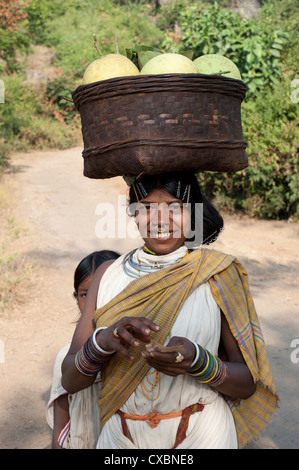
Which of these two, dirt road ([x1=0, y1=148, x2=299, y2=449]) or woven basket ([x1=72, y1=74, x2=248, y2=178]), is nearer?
woven basket ([x1=72, y1=74, x2=248, y2=178])

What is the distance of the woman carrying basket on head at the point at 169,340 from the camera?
1.92 meters

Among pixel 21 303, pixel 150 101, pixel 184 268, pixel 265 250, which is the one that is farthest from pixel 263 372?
pixel 265 250

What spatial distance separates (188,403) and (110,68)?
1.16 metres

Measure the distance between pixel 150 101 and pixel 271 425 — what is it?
2685 mm

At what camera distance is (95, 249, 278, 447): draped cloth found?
6.39 ft

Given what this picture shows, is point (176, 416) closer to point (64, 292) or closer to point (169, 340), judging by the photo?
point (169, 340)

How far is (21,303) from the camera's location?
602 centimetres

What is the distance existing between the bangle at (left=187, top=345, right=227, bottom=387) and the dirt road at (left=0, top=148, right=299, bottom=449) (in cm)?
194

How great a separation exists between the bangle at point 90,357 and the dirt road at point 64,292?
74.8 inches

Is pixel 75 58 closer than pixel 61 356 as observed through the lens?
No

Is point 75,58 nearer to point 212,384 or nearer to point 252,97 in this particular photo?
point 252,97

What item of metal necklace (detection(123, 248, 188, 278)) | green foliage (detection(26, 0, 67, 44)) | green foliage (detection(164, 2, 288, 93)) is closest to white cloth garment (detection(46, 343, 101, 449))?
metal necklace (detection(123, 248, 188, 278))

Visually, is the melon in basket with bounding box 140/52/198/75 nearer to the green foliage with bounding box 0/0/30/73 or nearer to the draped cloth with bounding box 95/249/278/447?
the draped cloth with bounding box 95/249/278/447

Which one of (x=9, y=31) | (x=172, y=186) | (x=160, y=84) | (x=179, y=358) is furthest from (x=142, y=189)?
(x=9, y=31)
